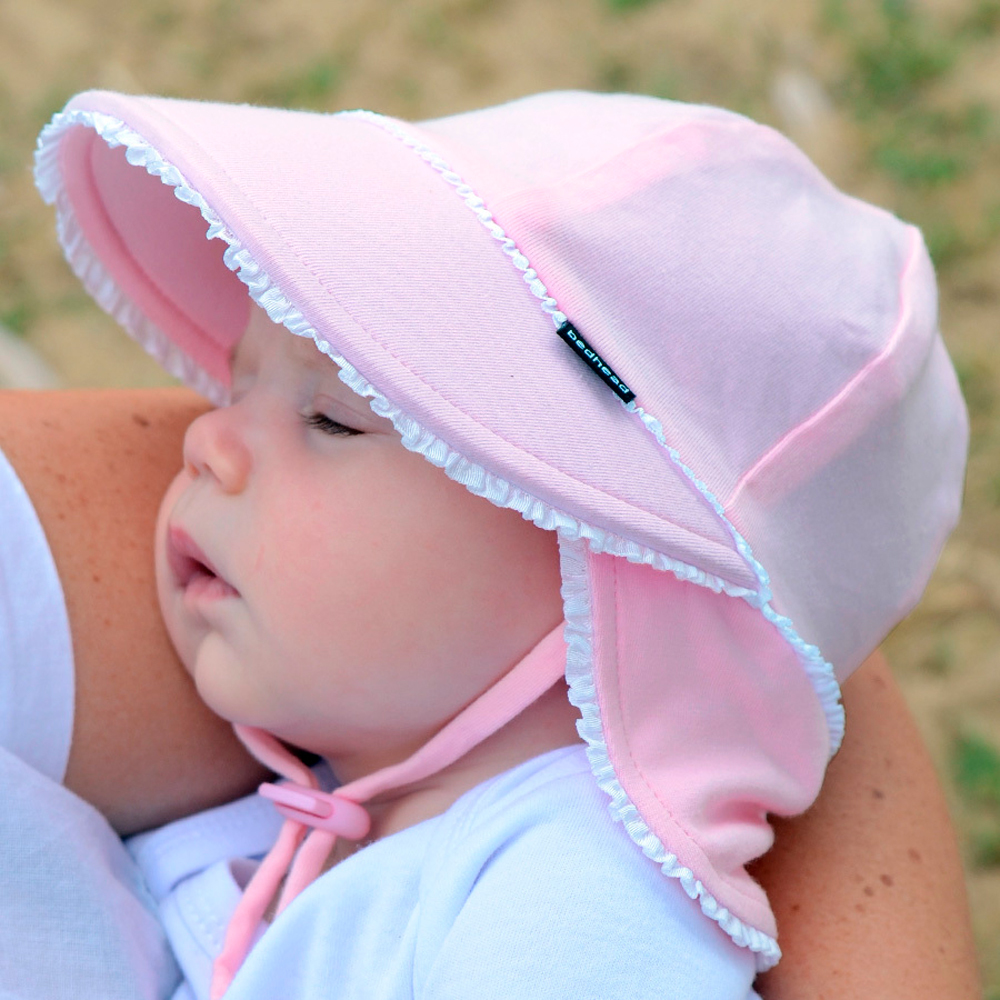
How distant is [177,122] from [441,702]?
1.70 ft

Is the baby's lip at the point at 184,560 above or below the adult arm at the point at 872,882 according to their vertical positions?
above

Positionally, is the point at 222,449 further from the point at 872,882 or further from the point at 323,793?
the point at 872,882

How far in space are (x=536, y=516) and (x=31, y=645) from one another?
1.68 feet

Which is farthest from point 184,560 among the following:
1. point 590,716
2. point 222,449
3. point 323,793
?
point 590,716

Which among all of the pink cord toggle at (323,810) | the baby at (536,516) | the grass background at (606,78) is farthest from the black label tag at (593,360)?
the grass background at (606,78)

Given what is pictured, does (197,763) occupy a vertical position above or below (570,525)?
below

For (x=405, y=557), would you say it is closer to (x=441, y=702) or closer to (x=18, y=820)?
(x=441, y=702)

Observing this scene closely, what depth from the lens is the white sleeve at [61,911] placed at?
1040 mm

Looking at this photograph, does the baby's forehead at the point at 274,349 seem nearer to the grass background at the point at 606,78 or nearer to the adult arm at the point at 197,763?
the adult arm at the point at 197,763

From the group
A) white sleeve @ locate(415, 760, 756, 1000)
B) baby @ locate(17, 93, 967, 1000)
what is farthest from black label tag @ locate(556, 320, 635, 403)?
white sleeve @ locate(415, 760, 756, 1000)

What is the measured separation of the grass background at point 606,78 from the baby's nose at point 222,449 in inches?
53.5

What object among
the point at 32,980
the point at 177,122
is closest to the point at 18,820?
the point at 32,980

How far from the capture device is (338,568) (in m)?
1.06

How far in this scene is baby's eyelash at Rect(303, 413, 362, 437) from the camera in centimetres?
108
